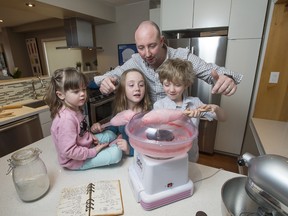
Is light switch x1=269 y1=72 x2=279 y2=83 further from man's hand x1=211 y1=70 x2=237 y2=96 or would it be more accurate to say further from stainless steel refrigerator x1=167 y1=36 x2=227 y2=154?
man's hand x1=211 y1=70 x2=237 y2=96

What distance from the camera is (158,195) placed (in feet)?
2.08

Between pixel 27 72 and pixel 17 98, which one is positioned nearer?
pixel 17 98

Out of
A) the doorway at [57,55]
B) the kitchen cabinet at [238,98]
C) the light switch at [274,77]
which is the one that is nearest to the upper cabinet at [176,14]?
the kitchen cabinet at [238,98]

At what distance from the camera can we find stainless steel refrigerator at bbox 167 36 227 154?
2.15 m

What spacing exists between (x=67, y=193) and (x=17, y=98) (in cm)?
223

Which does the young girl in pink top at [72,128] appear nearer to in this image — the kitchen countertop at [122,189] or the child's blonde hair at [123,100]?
the kitchen countertop at [122,189]

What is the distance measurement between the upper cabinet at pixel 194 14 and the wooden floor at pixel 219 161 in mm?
1778

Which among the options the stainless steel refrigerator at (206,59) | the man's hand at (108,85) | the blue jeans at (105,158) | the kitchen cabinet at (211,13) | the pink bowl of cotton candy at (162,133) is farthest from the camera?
the stainless steel refrigerator at (206,59)

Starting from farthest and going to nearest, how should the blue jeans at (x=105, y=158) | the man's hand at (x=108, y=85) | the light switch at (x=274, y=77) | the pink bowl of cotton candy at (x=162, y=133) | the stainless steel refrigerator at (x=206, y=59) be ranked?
the stainless steel refrigerator at (x=206, y=59) < the light switch at (x=274, y=77) < the man's hand at (x=108, y=85) < the blue jeans at (x=105, y=158) < the pink bowl of cotton candy at (x=162, y=133)

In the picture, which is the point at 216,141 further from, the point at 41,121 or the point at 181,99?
the point at 41,121

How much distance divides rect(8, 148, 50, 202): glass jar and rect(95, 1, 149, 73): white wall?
3046 mm

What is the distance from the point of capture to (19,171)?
672 mm

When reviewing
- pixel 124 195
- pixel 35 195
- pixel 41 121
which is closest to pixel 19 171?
pixel 35 195

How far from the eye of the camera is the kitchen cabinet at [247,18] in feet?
6.26
